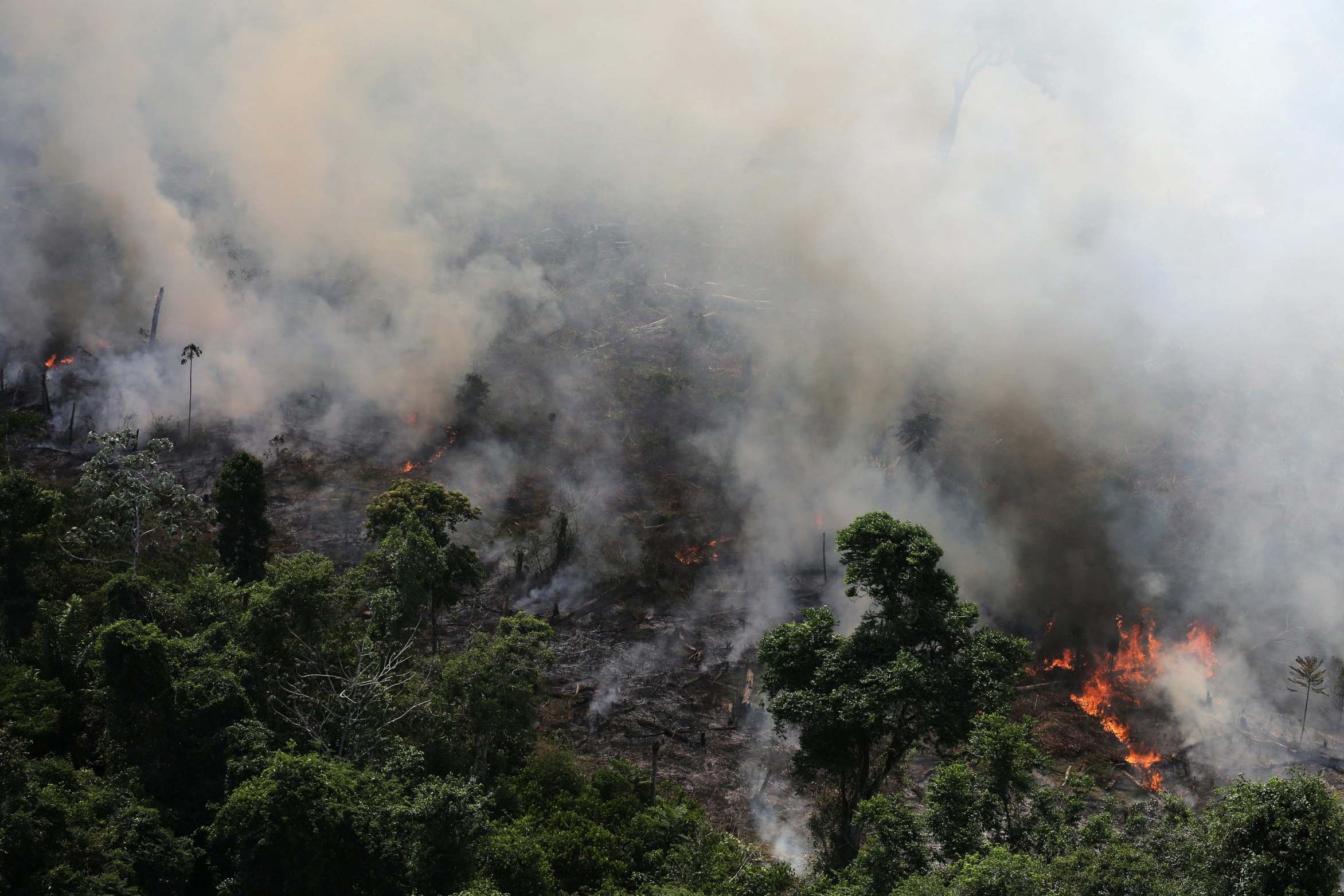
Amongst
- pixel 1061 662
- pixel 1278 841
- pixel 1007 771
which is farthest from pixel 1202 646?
pixel 1278 841

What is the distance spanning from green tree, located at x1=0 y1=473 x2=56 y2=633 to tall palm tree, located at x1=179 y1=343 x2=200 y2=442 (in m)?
22.0

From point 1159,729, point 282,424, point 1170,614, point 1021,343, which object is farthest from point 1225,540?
point 282,424

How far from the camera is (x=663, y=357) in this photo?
70.1 meters

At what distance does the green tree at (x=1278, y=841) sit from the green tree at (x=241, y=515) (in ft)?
130

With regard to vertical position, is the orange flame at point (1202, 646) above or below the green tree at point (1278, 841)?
above

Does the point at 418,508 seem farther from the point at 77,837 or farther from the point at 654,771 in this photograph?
the point at 77,837

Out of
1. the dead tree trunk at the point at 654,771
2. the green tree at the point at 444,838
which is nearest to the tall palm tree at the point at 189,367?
the dead tree trunk at the point at 654,771

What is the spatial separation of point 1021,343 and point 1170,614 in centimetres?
2313

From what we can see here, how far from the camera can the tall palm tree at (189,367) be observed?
204 feet

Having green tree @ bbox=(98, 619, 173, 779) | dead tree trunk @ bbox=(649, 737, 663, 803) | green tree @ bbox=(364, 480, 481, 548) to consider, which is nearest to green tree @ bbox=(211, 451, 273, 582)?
green tree @ bbox=(364, 480, 481, 548)

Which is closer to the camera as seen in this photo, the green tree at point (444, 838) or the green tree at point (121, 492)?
the green tree at point (444, 838)

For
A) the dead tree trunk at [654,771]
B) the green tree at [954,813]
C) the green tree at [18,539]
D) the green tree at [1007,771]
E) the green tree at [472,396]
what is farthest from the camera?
the green tree at [472,396]

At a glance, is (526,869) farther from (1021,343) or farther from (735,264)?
(735,264)

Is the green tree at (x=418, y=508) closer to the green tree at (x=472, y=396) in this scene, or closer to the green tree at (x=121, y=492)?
the green tree at (x=121, y=492)
